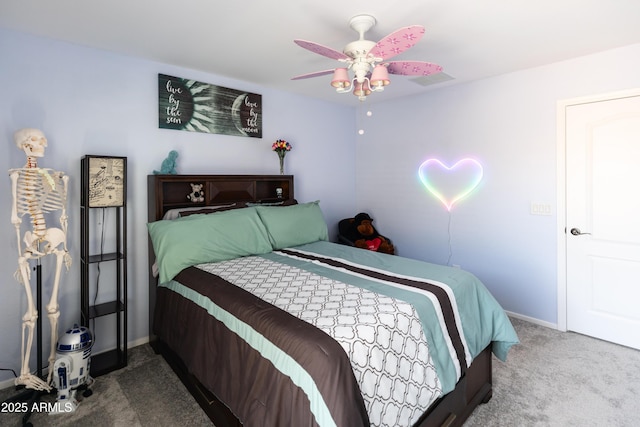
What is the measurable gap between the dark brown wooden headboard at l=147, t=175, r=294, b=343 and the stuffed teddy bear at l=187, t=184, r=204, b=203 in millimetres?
26

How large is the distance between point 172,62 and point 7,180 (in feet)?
4.94

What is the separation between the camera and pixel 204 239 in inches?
96.0

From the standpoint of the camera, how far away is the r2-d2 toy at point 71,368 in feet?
6.65

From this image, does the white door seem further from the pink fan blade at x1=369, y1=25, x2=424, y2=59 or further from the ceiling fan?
the pink fan blade at x1=369, y1=25, x2=424, y2=59

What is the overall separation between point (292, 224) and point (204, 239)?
32.1 inches

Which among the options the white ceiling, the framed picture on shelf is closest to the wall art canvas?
the white ceiling

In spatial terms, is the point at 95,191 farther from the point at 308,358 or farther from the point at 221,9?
the point at 308,358

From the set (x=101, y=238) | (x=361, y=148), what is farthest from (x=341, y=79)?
(x=361, y=148)

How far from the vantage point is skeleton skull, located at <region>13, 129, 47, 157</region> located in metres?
2.00

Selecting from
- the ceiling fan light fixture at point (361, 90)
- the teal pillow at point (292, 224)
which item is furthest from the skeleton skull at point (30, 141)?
the ceiling fan light fixture at point (361, 90)

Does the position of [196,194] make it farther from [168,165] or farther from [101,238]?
[101,238]

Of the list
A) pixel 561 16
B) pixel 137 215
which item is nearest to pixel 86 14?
pixel 137 215

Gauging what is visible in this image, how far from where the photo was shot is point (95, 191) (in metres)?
2.34

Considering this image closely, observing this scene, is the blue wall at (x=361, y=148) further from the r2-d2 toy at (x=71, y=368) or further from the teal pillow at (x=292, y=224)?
the teal pillow at (x=292, y=224)
